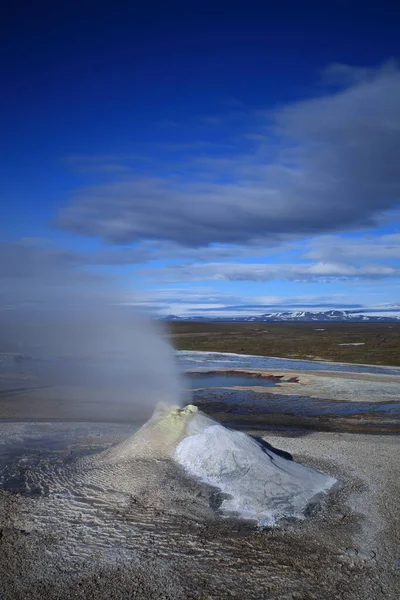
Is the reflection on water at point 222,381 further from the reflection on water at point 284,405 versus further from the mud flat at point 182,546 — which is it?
the mud flat at point 182,546

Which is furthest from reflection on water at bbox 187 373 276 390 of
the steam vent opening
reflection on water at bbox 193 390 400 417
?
the steam vent opening

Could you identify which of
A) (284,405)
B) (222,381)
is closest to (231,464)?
(284,405)

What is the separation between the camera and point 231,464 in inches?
342

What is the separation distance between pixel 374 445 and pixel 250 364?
752 inches

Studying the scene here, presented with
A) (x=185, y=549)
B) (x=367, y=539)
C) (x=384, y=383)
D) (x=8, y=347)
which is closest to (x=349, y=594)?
(x=367, y=539)

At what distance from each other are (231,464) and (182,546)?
2.33m

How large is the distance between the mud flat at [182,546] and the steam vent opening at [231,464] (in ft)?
0.87

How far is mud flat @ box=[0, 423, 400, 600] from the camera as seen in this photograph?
566 centimetres

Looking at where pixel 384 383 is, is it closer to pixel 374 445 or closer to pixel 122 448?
pixel 374 445

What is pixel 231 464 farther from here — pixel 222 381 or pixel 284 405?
pixel 222 381

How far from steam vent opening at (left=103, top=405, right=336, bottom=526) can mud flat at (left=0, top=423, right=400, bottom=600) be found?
0.87 ft

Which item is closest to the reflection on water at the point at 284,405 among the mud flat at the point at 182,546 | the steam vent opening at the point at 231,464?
the steam vent opening at the point at 231,464

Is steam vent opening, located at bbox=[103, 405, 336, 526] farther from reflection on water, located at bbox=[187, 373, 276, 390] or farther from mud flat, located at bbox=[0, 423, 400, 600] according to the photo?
reflection on water, located at bbox=[187, 373, 276, 390]

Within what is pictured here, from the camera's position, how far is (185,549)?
6473 millimetres
